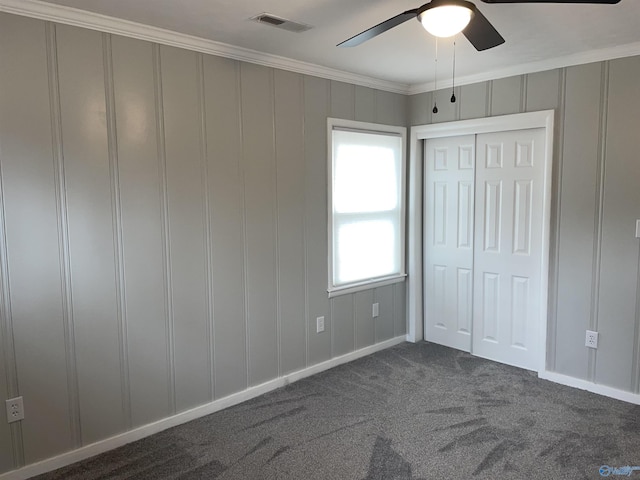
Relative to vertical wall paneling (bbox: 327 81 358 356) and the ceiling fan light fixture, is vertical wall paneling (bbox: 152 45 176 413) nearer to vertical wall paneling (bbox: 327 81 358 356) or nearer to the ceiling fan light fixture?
vertical wall paneling (bbox: 327 81 358 356)

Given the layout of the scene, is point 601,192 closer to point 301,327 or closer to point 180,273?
point 301,327

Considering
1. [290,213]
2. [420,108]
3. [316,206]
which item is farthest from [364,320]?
[420,108]

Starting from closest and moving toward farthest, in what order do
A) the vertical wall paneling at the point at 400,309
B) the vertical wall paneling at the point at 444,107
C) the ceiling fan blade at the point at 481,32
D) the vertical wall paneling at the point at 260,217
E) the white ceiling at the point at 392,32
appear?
the ceiling fan blade at the point at 481,32 < the white ceiling at the point at 392,32 < the vertical wall paneling at the point at 260,217 < the vertical wall paneling at the point at 444,107 < the vertical wall paneling at the point at 400,309

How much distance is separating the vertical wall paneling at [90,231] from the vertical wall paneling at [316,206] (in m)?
1.47

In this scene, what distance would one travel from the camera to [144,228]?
2.80m

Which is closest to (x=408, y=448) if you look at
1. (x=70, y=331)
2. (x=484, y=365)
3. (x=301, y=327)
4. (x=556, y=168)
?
(x=301, y=327)

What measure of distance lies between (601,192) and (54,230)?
343 cm

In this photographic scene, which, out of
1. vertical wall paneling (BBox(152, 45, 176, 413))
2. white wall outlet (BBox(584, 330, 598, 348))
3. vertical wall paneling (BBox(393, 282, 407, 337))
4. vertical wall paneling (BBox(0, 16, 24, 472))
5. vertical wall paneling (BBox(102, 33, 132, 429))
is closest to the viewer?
vertical wall paneling (BBox(0, 16, 24, 472))

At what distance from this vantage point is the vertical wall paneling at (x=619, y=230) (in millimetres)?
3160

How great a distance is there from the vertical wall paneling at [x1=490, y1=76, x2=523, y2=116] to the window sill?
5.39 ft

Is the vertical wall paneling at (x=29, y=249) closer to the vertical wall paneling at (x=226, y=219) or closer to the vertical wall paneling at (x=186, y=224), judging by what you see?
the vertical wall paneling at (x=186, y=224)

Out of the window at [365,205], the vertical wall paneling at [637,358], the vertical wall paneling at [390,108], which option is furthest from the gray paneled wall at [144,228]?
the vertical wall paneling at [637,358]

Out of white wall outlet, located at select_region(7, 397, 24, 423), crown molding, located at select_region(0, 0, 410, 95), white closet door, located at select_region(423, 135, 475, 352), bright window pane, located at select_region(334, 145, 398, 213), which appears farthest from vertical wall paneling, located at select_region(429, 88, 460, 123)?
white wall outlet, located at select_region(7, 397, 24, 423)

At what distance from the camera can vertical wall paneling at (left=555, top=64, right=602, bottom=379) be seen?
131 inches
